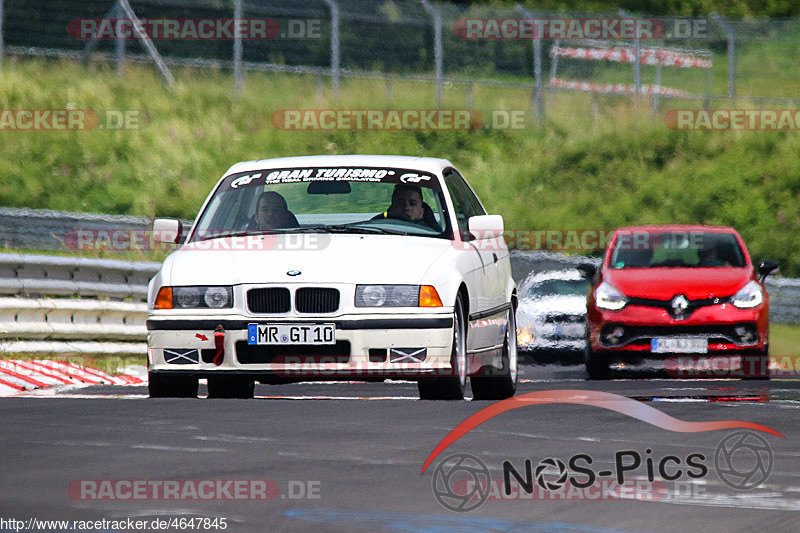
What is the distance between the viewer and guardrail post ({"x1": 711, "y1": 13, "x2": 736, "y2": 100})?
93.5 ft

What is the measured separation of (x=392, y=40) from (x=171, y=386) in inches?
797

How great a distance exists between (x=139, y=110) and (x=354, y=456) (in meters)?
25.0

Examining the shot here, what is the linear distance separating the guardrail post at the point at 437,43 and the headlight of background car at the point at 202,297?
659 inches

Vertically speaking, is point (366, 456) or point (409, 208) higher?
point (409, 208)

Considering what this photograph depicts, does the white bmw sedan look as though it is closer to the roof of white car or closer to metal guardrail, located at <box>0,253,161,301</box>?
the roof of white car

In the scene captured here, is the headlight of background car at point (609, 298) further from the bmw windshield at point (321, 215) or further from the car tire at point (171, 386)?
the car tire at point (171, 386)

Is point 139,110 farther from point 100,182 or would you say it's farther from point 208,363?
point 208,363

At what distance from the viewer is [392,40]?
1190 inches

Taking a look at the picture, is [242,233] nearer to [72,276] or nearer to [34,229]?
[72,276]

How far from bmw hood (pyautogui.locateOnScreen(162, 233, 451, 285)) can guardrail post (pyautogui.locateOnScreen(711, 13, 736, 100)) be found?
18520mm

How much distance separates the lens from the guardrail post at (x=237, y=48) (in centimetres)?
2797

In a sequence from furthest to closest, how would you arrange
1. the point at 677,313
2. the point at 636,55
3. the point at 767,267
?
the point at 636,55 < the point at 767,267 < the point at 677,313

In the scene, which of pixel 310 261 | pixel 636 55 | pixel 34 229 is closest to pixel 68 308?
pixel 310 261

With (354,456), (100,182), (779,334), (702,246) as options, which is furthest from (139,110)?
(354,456)
